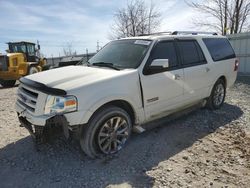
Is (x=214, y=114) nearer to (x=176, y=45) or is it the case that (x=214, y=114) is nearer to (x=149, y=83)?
(x=176, y=45)

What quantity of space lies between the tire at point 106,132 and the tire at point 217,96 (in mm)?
2705

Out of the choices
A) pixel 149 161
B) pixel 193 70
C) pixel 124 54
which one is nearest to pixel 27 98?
pixel 124 54

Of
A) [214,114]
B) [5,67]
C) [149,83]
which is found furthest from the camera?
[5,67]

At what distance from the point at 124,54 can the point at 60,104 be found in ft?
5.52

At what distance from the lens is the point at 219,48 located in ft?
18.7

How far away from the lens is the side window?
4.62 metres

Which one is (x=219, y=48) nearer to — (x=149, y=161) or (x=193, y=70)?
(x=193, y=70)

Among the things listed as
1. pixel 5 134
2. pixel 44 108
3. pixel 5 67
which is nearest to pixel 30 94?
pixel 44 108

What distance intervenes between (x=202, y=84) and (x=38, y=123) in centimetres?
352

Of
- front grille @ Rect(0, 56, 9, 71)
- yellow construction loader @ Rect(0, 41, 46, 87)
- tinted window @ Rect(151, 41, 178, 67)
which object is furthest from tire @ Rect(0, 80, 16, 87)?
tinted window @ Rect(151, 41, 178, 67)

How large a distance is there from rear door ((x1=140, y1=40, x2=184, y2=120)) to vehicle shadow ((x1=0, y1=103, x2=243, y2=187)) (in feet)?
1.33

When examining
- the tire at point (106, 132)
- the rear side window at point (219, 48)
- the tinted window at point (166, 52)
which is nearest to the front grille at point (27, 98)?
the tire at point (106, 132)

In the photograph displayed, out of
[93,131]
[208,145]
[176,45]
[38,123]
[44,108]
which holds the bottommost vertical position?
[208,145]

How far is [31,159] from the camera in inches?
144
